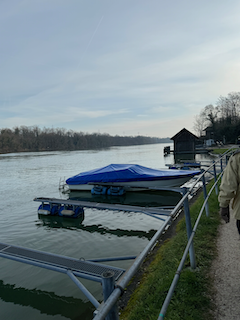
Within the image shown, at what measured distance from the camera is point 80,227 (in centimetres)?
1148

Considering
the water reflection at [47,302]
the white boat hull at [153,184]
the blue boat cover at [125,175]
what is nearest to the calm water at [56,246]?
the water reflection at [47,302]

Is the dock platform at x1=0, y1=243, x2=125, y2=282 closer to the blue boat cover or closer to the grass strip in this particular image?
the grass strip

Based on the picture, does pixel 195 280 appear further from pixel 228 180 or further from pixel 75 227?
pixel 75 227

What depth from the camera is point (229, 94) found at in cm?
8612

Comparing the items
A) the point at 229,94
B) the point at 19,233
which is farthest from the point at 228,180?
the point at 229,94

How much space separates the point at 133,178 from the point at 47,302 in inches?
473

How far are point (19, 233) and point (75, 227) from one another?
2602 millimetres

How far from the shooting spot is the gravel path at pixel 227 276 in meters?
3.20

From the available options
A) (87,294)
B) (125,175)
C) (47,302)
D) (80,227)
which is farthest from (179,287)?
(125,175)

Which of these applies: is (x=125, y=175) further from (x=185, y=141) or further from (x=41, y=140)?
(x=41, y=140)

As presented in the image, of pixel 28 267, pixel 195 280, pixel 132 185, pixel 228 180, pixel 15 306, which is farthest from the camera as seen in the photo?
pixel 132 185

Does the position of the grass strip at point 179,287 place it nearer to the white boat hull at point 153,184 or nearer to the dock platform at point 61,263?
the dock platform at point 61,263

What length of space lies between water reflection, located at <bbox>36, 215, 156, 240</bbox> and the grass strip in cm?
403

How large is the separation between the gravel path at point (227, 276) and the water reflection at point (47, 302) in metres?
2.98
